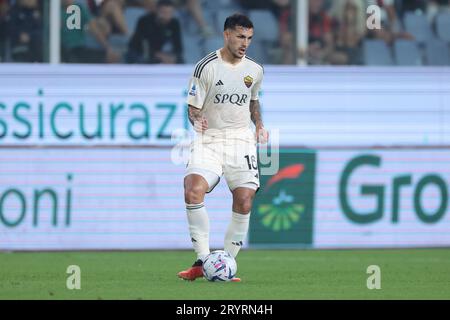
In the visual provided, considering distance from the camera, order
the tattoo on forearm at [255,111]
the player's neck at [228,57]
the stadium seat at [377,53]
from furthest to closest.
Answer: the stadium seat at [377,53]
the tattoo on forearm at [255,111]
the player's neck at [228,57]

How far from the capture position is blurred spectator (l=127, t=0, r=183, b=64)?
15.5m

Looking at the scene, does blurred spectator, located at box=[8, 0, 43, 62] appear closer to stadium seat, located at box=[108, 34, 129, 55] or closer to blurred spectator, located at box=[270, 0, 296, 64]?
stadium seat, located at box=[108, 34, 129, 55]

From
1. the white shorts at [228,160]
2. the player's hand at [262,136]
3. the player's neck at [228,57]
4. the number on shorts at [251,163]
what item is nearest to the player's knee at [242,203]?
the white shorts at [228,160]

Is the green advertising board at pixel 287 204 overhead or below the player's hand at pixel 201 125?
below

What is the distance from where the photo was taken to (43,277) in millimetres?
10953

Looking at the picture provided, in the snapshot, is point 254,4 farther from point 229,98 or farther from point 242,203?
point 242,203

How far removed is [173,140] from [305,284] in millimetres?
5012

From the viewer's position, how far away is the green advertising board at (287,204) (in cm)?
1496

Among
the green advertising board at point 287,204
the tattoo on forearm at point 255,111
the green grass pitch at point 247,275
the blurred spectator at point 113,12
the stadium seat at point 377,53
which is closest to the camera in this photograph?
the green grass pitch at point 247,275

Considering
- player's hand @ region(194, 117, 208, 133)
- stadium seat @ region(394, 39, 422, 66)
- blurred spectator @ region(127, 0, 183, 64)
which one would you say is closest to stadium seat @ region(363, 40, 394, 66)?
stadium seat @ region(394, 39, 422, 66)

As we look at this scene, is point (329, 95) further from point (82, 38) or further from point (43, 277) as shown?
point (43, 277)

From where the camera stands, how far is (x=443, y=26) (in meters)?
16.5

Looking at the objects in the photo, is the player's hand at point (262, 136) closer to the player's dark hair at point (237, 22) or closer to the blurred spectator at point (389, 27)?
the player's dark hair at point (237, 22)

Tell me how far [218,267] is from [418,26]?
282 inches
